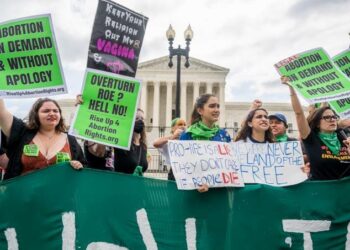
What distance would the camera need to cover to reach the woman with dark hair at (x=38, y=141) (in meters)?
3.57

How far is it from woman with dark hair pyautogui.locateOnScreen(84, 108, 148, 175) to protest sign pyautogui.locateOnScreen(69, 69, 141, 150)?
0.37 metres

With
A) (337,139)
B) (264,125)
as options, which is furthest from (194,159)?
(337,139)

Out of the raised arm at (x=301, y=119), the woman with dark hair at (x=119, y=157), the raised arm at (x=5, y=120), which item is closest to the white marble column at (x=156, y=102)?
the woman with dark hair at (x=119, y=157)

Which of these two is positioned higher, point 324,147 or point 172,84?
point 172,84

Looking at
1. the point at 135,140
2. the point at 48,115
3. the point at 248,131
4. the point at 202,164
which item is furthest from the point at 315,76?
the point at 48,115

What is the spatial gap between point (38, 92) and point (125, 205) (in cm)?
132

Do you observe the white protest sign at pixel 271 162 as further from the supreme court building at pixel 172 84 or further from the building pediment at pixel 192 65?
the building pediment at pixel 192 65

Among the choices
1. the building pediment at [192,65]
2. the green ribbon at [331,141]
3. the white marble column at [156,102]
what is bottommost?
the green ribbon at [331,141]

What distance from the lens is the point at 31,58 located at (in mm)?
3795

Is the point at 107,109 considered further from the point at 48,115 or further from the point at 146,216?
the point at 146,216

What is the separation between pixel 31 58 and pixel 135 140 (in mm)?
1418

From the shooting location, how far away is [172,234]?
3.50m

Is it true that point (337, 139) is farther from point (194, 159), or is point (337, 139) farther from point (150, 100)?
point (150, 100)

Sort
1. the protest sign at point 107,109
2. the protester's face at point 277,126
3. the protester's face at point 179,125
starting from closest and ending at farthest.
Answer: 1. the protest sign at point 107,109
2. the protester's face at point 277,126
3. the protester's face at point 179,125
